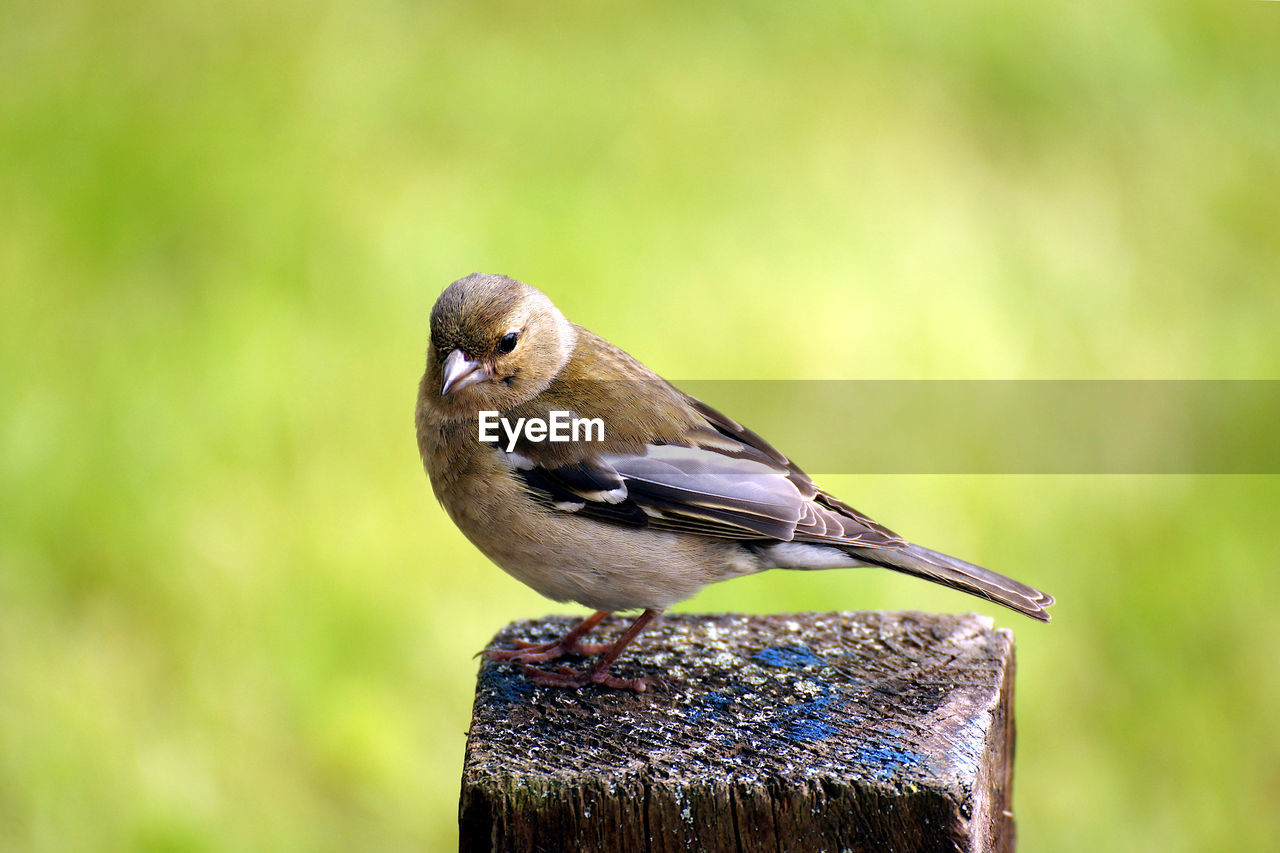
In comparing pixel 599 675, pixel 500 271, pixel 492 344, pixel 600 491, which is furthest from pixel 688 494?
pixel 500 271

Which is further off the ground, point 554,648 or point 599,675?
point 554,648

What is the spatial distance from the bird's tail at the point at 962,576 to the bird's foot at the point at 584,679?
718 millimetres

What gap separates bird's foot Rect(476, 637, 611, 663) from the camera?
11.4 ft

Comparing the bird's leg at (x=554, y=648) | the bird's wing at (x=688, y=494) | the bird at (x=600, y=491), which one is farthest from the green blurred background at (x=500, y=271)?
the bird's wing at (x=688, y=494)

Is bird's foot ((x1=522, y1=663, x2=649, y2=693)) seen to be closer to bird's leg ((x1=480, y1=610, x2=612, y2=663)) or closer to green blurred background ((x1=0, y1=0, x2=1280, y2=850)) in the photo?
bird's leg ((x1=480, y1=610, x2=612, y2=663))

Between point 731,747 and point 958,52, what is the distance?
625cm

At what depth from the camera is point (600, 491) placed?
348 centimetres

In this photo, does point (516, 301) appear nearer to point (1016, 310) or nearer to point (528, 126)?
point (528, 126)

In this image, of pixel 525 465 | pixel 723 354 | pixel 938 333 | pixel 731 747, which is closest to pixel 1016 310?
pixel 938 333

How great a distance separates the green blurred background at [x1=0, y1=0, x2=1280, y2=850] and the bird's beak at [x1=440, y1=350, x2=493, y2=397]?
2009 mm

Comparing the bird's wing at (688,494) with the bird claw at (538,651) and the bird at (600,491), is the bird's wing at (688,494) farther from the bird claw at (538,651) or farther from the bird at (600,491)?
the bird claw at (538,651)

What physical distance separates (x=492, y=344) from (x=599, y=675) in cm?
94

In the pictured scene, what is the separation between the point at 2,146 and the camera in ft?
21.5

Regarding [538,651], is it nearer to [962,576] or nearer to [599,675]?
[599,675]
